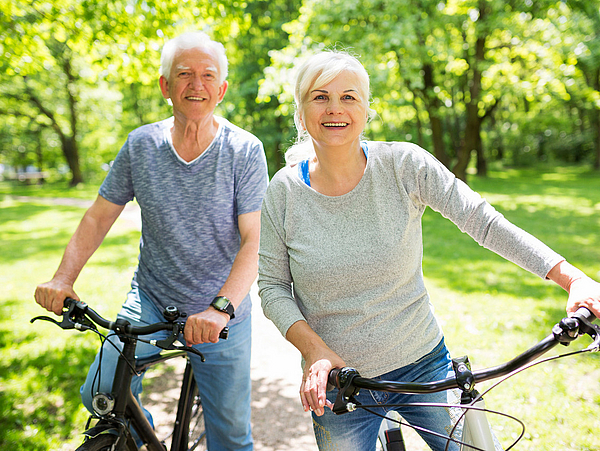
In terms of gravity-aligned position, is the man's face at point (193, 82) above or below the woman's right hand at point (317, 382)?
above

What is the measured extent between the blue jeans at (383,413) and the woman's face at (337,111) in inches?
37.0

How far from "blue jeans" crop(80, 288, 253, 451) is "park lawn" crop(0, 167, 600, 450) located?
1680 millimetres

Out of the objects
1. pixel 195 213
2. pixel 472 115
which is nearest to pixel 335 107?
pixel 195 213

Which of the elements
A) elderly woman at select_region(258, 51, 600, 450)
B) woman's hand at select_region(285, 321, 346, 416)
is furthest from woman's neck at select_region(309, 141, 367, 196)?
woman's hand at select_region(285, 321, 346, 416)

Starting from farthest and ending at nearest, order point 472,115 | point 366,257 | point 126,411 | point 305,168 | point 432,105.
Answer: point 472,115, point 432,105, point 126,411, point 305,168, point 366,257

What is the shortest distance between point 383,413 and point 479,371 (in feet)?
2.20

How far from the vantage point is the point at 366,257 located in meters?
1.92

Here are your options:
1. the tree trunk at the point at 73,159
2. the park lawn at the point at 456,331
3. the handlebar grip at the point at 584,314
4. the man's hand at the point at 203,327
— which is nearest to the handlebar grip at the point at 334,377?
the man's hand at the point at 203,327

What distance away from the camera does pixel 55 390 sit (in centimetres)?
459

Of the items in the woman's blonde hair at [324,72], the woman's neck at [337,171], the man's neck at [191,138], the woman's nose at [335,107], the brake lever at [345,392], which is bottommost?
the brake lever at [345,392]

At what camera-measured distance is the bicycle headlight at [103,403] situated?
2.21m

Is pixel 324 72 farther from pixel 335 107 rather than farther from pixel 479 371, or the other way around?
pixel 479 371

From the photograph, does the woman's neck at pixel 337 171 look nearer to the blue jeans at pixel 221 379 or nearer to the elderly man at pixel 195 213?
the elderly man at pixel 195 213

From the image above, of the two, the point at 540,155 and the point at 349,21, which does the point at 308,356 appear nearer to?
the point at 349,21
